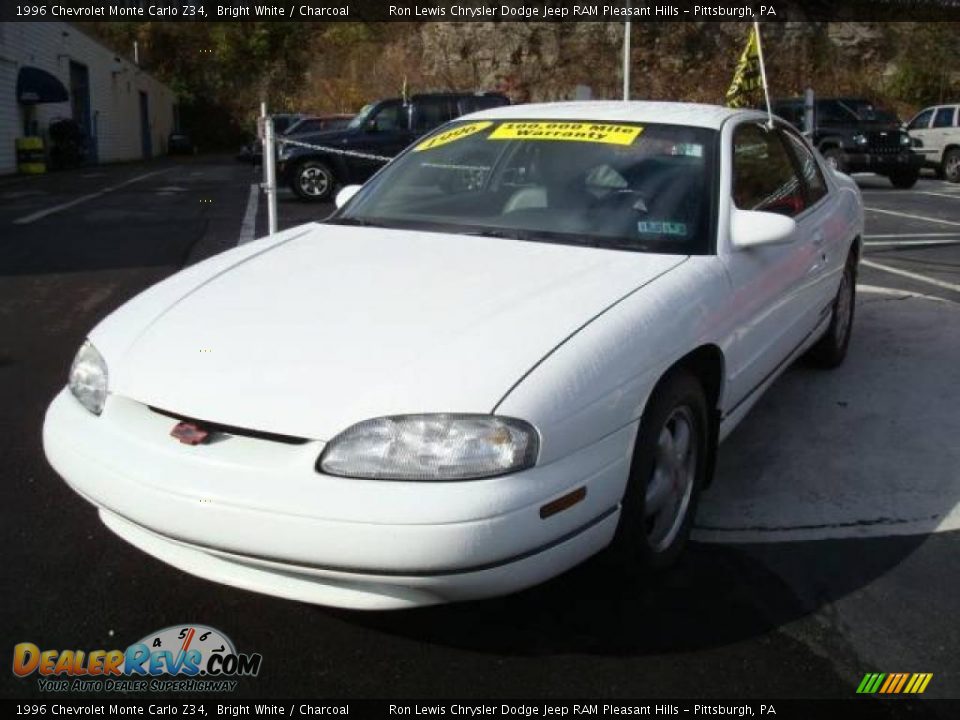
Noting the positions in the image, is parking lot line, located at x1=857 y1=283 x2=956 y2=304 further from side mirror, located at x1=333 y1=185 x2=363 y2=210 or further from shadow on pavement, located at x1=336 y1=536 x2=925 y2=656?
side mirror, located at x1=333 y1=185 x2=363 y2=210

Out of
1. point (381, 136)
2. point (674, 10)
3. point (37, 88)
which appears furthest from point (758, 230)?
point (674, 10)

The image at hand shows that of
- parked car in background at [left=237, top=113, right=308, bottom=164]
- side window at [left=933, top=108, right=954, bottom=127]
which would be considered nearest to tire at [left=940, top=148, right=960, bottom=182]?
side window at [left=933, top=108, right=954, bottom=127]

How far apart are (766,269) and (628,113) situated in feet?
2.94

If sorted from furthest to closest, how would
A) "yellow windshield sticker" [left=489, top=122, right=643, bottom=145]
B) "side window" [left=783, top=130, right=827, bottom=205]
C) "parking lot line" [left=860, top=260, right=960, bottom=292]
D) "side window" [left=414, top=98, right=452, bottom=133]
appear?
"side window" [left=414, top=98, right=452, bottom=133]
"parking lot line" [left=860, top=260, right=960, bottom=292]
"side window" [left=783, top=130, right=827, bottom=205]
"yellow windshield sticker" [left=489, top=122, right=643, bottom=145]

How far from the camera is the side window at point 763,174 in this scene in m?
3.88

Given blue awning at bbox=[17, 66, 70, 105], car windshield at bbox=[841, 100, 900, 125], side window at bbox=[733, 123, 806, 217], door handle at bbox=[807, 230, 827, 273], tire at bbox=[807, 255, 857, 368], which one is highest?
blue awning at bbox=[17, 66, 70, 105]

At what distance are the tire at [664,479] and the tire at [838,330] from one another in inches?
84.5

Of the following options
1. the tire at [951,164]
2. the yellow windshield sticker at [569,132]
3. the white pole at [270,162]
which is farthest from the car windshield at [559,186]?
the tire at [951,164]

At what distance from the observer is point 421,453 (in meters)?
2.36

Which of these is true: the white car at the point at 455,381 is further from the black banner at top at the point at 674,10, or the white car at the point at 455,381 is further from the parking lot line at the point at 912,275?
the black banner at top at the point at 674,10

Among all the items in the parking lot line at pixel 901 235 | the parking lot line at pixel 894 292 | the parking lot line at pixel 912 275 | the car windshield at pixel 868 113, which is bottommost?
the parking lot line at pixel 912 275

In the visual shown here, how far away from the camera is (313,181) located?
55.3ft

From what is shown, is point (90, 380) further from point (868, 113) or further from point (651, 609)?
point (868, 113)

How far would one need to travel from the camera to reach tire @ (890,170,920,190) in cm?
1934
